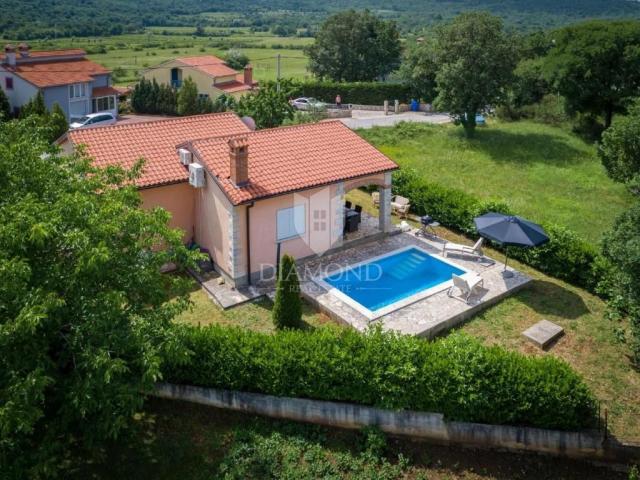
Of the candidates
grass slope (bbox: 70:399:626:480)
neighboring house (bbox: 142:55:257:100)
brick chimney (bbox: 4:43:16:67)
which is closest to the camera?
grass slope (bbox: 70:399:626:480)

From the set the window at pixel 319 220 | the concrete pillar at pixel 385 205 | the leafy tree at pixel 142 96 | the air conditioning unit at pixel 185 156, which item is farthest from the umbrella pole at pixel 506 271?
the leafy tree at pixel 142 96

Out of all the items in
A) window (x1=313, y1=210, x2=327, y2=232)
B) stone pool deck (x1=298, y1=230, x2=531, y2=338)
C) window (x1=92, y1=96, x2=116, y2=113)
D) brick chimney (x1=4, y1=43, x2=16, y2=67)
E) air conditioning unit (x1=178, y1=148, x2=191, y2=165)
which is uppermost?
brick chimney (x1=4, y1=43, x2=16, y2=67)

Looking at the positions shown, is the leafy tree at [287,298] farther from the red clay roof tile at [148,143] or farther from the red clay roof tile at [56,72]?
the red clay roof tile at [56,72]

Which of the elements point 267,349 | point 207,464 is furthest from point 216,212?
point 207,464

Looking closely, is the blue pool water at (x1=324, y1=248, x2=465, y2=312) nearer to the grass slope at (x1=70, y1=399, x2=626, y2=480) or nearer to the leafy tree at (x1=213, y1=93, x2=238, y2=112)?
the grass slope at (x1=70, y1=399, x2=626, y2=480)

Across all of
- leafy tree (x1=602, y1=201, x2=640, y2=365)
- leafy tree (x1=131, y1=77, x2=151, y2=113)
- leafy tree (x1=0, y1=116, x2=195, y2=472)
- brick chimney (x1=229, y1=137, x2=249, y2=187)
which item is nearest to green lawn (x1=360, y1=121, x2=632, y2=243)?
leafy tree (x1=602, y1=201, x2=640, y2=365)

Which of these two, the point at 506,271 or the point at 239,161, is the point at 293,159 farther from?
the point at 506,271

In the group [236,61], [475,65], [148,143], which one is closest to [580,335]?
[148,143]

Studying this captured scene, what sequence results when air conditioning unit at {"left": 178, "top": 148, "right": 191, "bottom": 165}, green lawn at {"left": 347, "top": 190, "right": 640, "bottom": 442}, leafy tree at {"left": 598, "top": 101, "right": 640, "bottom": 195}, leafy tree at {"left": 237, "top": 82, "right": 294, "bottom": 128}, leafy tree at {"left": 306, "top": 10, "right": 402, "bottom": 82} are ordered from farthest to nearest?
leafy tree at {"left": 306, "top": 10, "right": 402, "bottom": 82} < leafy tree at {"left": 237, "top": 82, "right": 294, "bottom": 128} < leafy tree at {"left": 598, "top": 101, "right": 640, "bottom": 195} < air conditioning unit at {"left": 178, "top": 148, "right": 191, "bottom": 165} < green lawn at {"left": 347, "top": 190, "right": 640, "bottom": 442}
